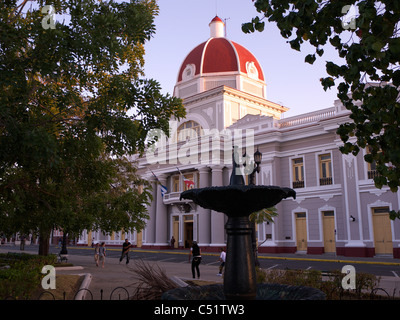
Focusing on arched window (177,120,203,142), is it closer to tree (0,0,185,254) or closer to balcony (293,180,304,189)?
balcony (293,180,304,189)

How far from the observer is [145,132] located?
8930 mm

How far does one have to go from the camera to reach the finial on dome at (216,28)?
150 feet

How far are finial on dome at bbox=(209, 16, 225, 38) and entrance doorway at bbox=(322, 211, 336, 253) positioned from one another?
25983mm

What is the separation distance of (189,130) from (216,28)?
1403cm

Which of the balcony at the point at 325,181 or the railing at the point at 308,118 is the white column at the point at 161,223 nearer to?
the railing at the point at 308,118

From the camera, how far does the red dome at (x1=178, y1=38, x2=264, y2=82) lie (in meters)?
40.1

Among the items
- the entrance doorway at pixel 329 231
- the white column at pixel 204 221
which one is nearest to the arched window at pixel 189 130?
the white column at pixel 204 221

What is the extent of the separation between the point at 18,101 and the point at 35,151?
1.54 meters

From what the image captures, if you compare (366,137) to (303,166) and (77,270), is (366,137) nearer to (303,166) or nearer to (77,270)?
Answer: (77,270)

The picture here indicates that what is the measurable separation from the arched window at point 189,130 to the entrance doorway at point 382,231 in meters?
18.3

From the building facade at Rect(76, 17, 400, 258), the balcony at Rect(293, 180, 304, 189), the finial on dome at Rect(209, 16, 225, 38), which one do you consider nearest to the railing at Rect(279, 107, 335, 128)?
the building facade at Rect(76, 17, 400, 258)

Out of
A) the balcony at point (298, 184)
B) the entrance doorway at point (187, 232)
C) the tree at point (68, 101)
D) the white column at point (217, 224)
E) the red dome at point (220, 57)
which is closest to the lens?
the tree at point (68, 101)

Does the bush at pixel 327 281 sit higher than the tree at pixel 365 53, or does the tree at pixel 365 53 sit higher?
the tree at pixel 365 53
